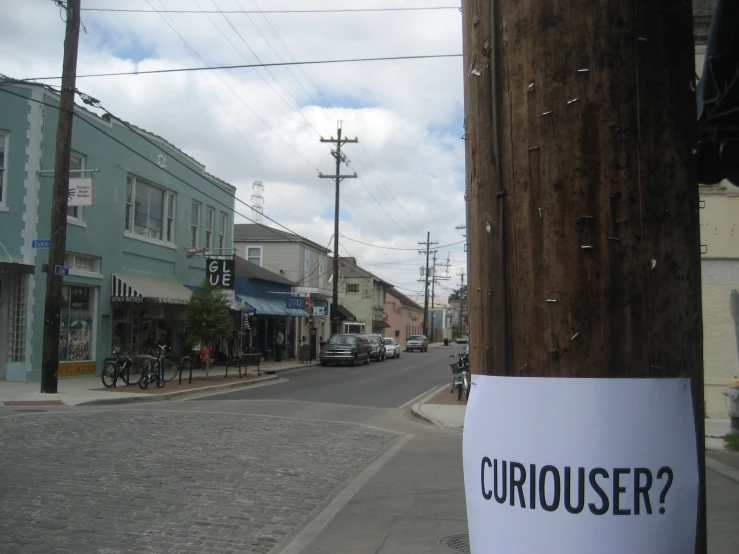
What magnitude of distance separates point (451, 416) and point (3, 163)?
13.9m

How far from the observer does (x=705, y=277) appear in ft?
40.8

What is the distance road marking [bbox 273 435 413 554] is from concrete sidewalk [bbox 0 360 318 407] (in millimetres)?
8836

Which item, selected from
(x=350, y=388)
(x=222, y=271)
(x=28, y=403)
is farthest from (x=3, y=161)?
(x=350, y=388)

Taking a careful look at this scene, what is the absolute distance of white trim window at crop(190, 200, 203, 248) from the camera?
28.8 metres

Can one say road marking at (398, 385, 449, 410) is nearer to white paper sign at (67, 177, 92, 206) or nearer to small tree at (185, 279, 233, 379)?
small tree at (185, 279, 233, 379)

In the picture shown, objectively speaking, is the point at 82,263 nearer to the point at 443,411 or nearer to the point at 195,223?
the point at 195,223

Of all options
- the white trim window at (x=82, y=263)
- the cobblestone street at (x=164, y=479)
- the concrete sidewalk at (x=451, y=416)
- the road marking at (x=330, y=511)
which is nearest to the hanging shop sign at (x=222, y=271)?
the white trim window at (x=82, y=263)

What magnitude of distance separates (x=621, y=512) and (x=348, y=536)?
14.9ft

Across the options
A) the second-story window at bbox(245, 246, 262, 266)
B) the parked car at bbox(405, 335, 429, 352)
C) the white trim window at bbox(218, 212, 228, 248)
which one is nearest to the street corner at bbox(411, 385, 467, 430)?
the white trim window at bbox(218, 212, 228, 248)

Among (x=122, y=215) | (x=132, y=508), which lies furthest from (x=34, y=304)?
(x=132, y=508)

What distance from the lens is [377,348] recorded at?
43781 mm

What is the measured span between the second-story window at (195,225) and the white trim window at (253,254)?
15.2 m

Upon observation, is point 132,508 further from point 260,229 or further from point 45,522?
point 260,229

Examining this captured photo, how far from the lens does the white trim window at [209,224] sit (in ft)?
99.0
